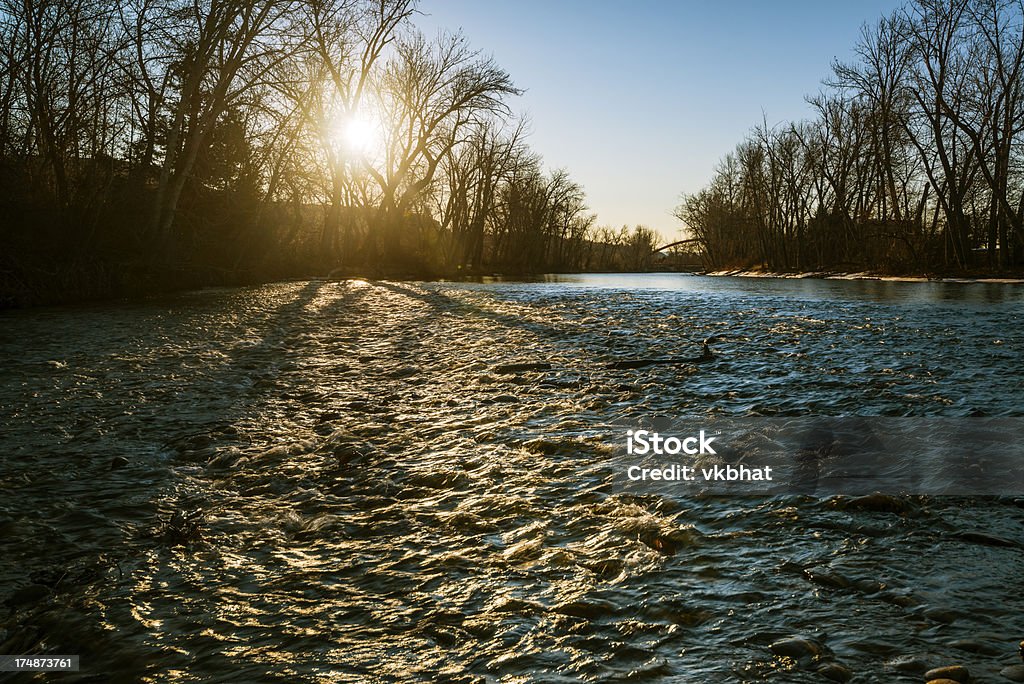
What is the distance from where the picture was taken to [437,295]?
2041 cm

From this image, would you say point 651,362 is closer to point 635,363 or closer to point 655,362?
point 655,362

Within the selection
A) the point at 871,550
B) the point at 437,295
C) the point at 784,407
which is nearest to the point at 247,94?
the point at 437,295

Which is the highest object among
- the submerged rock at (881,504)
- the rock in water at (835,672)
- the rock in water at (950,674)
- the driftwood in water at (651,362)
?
the driftwood in water at (651,362)

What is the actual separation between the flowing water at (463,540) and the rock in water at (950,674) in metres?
0.05

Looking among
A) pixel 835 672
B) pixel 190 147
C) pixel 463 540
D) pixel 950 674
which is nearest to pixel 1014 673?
pixel 950 674

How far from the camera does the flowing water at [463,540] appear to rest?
2307 mm

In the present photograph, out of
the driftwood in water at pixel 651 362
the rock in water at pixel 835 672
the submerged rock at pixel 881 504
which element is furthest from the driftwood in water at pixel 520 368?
the rock in water at pixel 835 672

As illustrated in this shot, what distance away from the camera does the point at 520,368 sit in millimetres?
7516

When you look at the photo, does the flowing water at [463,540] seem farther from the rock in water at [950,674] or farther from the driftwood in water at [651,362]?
the driftwood in water at [651,362]

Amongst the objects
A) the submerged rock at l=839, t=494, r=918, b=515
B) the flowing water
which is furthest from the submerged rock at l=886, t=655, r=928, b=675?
the submerged rock at l=839, t=494, r=918, b=515

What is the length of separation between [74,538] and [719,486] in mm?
3150

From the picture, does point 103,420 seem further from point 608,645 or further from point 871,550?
point 871,550

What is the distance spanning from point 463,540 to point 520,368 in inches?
171

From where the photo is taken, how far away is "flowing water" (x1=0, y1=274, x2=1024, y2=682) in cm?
231
